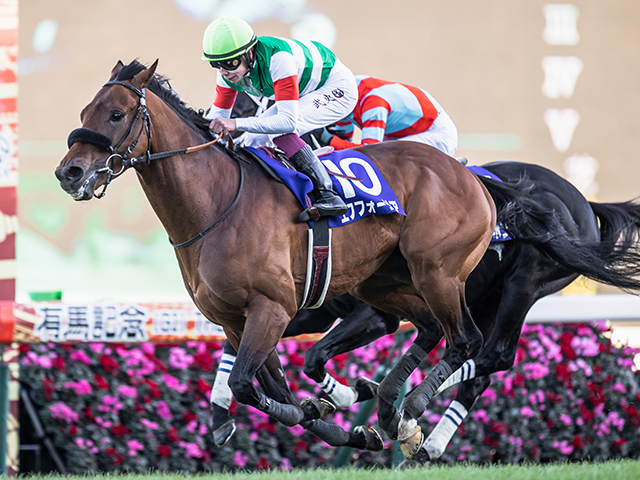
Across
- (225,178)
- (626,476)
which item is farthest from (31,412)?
(626,476)

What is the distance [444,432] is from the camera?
3.57 metres

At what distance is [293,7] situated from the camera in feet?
18.5

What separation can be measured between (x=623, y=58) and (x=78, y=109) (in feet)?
13.5

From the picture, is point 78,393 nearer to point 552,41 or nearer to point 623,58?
point 552,41

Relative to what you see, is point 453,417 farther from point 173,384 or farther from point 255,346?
point 173,384

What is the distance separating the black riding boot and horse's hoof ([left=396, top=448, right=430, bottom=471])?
50.5 inches

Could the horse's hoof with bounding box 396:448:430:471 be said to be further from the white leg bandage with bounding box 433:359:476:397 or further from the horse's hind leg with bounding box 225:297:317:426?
the horse's hind leg with bounding box 225:297:317:426

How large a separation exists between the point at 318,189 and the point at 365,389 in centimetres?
118

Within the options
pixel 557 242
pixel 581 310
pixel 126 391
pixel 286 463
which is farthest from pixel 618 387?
pixel 126 391

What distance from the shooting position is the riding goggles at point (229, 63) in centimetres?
291

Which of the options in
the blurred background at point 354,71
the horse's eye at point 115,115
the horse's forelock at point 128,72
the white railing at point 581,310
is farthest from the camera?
the blurred background at point 354,71

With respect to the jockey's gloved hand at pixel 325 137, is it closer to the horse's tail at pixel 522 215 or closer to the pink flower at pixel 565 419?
the horse's tail at pixel 522 215

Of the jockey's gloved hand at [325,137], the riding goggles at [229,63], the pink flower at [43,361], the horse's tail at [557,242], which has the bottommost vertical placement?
the pink flower at [43,361]

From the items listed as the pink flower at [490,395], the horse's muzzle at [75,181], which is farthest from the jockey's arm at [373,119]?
the pink flower at [490,395]
